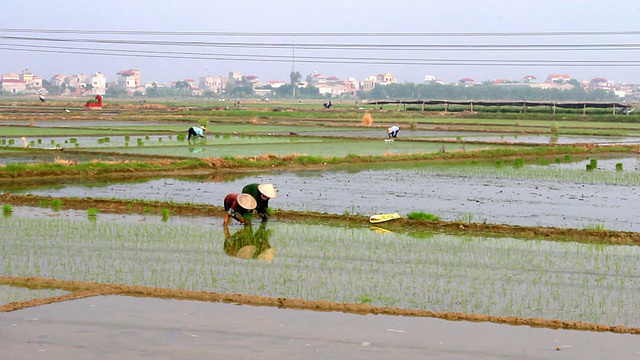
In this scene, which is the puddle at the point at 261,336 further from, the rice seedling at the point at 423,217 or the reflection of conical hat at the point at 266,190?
the rice seedling at the point at 423,217

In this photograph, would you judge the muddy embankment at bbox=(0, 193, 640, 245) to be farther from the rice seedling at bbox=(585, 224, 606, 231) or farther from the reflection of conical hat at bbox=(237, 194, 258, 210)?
the reflection of conical hat at bbox=(237, 194, 258, 210)

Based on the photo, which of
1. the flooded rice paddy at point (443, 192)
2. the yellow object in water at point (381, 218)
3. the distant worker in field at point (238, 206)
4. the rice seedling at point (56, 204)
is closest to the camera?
the distant worker in field at point (238, 206)

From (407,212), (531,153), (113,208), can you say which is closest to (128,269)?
(113,208)

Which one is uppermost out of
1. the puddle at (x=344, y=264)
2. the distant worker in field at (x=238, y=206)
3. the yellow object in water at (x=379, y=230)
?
the distant worker in field at (x=238, y=206)

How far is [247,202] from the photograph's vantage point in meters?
12.2

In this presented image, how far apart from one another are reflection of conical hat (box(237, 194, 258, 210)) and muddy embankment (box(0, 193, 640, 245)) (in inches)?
46.1

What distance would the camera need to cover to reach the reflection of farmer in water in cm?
1048

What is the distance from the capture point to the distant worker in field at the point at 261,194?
12453mm

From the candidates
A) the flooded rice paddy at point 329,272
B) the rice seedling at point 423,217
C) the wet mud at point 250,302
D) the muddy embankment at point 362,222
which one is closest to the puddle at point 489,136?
the flooded rice paddy at point 329,272

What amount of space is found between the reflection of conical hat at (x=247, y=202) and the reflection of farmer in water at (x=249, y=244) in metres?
0.33

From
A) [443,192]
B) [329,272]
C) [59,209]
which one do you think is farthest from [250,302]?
[443,192]

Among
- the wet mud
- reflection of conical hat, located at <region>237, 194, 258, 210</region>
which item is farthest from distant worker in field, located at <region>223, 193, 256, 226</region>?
the wet mud

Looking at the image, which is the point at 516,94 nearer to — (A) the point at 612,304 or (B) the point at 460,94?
(B) the point at 460,94

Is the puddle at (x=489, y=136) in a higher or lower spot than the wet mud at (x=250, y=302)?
lower
